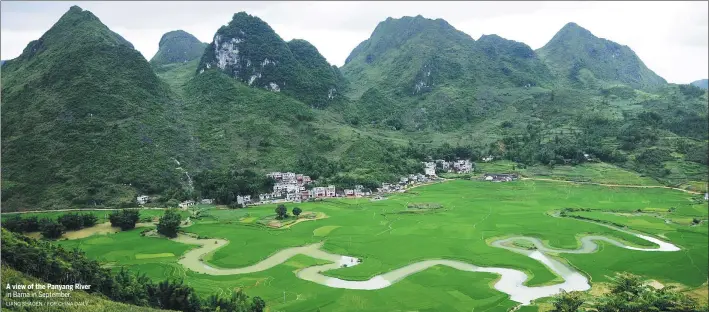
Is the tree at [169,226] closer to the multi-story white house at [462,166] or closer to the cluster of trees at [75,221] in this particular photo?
the cluster of trees at [75,221]

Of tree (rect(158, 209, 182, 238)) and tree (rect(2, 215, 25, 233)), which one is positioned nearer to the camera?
tree (rect(2, 215, 25, 233))

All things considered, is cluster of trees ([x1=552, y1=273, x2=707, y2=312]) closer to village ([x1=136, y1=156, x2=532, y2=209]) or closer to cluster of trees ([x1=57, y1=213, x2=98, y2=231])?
village ([x1=136, y1=156, x2=532, y2=209])

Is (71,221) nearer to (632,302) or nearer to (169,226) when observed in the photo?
(169,226)

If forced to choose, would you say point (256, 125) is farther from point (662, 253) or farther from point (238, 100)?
point (662, 253)

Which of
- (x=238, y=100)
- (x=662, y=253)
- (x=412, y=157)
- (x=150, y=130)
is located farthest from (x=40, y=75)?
(x=662, y=253)

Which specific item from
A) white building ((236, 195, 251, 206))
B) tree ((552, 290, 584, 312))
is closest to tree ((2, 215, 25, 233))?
white building ((236, 195, 251, 206))

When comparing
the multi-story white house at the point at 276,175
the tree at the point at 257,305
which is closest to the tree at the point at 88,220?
the multi-story white house at the point at 276,175
